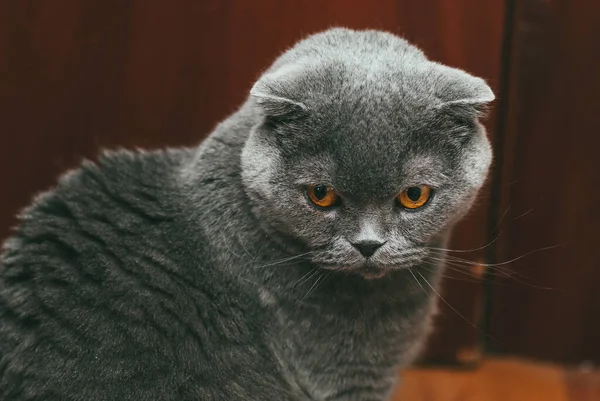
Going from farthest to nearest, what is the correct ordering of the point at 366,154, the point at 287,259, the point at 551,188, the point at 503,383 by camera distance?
the point at 503,383
the point at 551,188
the point at 287,259
the point at 366,154

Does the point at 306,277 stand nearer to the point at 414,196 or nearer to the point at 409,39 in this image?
the point at 414,196

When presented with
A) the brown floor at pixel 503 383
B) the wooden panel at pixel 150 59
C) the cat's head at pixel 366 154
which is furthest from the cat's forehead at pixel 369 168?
the brown floor at pixel 503 383

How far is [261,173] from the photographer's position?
1.11 meters

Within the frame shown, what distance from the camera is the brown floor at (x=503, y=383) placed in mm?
1690

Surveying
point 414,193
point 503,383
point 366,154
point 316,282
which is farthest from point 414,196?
point 503,383

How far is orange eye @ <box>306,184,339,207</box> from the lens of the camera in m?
1.08

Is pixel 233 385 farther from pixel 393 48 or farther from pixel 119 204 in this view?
pixel 393 48

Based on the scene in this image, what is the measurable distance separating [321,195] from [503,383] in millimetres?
901

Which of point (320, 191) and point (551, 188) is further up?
point (320, 191)

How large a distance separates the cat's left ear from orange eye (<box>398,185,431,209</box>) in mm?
120

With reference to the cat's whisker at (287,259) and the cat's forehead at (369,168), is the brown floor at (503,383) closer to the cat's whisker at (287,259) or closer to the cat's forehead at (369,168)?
the cat's whisker at (287,259)

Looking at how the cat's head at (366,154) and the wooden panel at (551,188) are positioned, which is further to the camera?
the wooden panel at (551,188)

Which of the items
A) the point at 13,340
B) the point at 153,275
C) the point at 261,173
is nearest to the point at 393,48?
the point at 261,173

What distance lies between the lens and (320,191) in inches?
42.6
